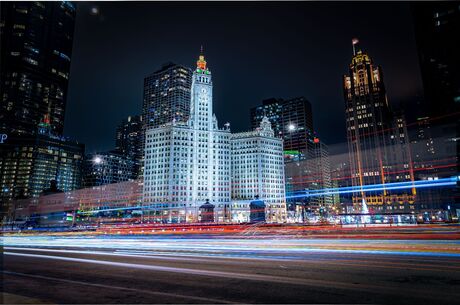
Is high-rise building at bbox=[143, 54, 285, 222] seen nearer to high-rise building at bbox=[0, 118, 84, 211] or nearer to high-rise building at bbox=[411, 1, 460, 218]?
high-rise building at bbox=[0, 118, 84, 211]

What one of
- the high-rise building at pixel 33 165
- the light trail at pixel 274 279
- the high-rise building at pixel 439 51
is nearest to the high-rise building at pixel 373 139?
the high-rise building at pixel 439 51

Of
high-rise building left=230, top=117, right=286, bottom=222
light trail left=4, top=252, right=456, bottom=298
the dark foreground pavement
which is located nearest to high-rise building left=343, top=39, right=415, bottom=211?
high-rise building left=230, top=117, right=286, bottom=222

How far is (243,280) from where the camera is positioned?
9.69 metres

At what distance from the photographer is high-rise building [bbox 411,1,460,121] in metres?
43.4

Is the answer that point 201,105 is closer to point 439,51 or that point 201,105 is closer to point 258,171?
point 258,171

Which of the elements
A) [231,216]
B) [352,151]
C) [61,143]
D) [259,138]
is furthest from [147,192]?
[352,151]

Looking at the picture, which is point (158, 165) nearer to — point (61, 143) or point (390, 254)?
point (61, 143)

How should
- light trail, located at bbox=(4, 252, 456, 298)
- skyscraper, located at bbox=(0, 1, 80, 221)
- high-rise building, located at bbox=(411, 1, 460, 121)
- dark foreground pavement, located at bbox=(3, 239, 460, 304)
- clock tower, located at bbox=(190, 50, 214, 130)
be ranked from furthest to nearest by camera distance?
skyscraper, located at bbox=(0, 1, 80, 221) → clock tower, located at bbox=(190, 50, 214, 130) → high-rise building, located at bbox=(411, 1, 460, 121) → light trail, located at bbox=(4, 252, 456, 298) → dark foreground pavement, located at bbox=(3, 239, 460, 304)

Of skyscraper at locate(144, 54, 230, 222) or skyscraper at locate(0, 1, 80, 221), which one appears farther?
skyscraper at locate(0, 1, 80, 221)

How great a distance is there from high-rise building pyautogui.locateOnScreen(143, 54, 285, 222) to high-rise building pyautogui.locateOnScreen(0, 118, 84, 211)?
82540 millimetres

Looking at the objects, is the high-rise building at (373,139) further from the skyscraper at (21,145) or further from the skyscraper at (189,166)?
the skyscraper at (21,145)

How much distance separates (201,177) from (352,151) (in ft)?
268

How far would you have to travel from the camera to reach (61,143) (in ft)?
632

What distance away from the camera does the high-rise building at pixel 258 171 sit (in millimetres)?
148625
